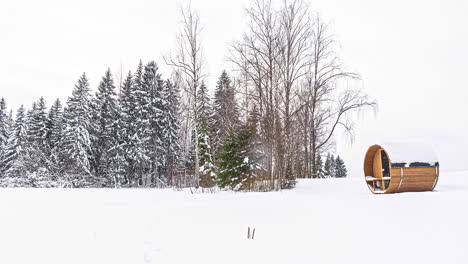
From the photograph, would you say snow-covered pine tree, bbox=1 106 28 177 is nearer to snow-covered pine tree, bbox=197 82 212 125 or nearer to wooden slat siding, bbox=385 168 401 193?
snow-covered pine tree, bbox=197 82 212 125

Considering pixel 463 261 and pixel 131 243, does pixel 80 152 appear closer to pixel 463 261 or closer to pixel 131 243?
pixel 131 243

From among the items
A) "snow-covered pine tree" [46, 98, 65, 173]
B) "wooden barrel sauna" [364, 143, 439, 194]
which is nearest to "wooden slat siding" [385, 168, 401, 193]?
"wooden barrel sauna" [364, 143, 439, 194]

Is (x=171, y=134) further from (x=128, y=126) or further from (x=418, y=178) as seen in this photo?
(x=418, y=178)

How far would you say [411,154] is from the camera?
348 inches

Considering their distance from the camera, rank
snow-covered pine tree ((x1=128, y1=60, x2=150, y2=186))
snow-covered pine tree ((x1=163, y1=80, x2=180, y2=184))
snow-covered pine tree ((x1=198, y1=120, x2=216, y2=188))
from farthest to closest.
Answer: snow-covered pine tree ((x1=163, y1=80, x2=180, y2=184))
snow-covered pine tree ((x1=128, y1=60, x2=150, y2=186))
snow-covered pine tree ((x1=198, y1=120, x2=216, y2=188))

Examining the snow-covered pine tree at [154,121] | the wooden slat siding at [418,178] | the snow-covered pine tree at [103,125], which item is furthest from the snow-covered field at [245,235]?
the snow-covered pine tree at [103,125]

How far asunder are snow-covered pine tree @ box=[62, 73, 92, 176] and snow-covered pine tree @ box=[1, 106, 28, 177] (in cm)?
501

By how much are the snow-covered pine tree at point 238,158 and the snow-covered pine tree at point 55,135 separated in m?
20.4

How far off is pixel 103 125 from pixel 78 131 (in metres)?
4.21

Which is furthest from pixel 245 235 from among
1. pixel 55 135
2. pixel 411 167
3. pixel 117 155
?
pixel 55 135

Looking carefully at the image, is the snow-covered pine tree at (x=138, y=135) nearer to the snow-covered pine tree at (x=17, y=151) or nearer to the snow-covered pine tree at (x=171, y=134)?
the snow-covered pine tree at (x=171, y=134)

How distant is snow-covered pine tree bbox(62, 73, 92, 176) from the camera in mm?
26486

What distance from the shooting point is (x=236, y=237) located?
14.4ft

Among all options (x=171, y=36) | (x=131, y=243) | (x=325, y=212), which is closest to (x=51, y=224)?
(x=131, y=243)
